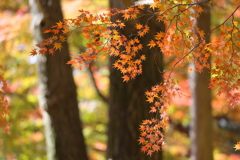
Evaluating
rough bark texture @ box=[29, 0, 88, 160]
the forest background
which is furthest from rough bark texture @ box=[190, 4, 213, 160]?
rough bark texture @ box=[29, 0, 88, 160]

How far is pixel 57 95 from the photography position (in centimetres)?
507

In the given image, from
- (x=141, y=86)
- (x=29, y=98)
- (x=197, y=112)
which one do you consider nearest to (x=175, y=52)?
(x=141, y=86)

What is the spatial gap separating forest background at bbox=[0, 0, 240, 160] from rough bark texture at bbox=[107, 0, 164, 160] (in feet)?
10.4

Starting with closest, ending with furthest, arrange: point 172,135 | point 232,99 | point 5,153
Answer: point 232,99 < point 5,153 < point 172,135

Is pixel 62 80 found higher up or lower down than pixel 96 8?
lower down

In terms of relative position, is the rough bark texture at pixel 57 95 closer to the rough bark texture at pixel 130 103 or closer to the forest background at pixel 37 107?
the rough bark texture at pixel 130 103

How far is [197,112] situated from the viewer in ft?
20.8

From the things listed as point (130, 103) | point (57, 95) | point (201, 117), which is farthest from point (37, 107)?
point (130, 103)

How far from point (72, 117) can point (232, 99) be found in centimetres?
277

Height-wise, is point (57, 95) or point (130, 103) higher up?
point (57, 95)

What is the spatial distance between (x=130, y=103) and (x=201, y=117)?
A: 8.11 ft

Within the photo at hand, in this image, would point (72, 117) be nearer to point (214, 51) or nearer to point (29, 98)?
point (214, 51)

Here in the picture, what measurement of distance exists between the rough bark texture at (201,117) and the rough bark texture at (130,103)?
210 cm

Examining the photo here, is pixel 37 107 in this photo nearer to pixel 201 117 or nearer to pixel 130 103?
pixel 201 117
